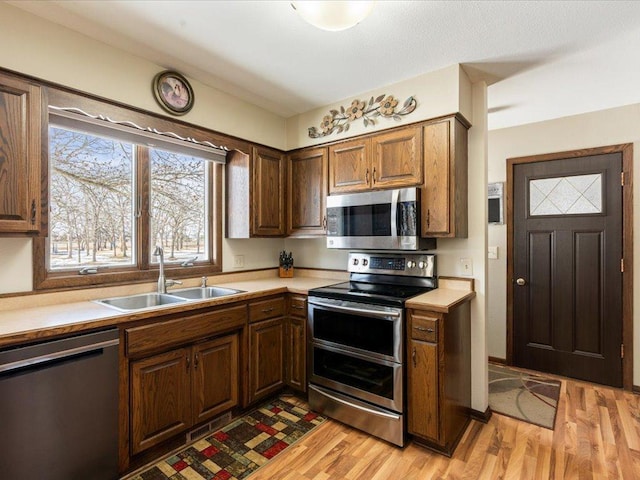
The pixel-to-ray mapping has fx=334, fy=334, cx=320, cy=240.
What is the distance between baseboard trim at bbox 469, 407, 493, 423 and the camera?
2408mm

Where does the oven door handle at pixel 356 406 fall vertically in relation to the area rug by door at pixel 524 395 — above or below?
above

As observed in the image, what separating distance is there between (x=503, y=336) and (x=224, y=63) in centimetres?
357

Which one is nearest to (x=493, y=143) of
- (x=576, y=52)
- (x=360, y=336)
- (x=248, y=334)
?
(x=576, y=52)

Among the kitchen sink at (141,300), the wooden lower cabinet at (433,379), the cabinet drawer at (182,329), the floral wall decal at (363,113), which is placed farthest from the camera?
the floral wall decal at (363,113)

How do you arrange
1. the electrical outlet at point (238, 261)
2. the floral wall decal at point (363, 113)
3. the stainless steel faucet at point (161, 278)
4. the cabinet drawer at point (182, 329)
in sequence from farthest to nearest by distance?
1. the electrical outlet at point (238, 261)
2. the floral wall decal at point (363, 113)
3. the stainless steel faucet at point (161, 278)
4. the cabinet drawer at point (182, 329)

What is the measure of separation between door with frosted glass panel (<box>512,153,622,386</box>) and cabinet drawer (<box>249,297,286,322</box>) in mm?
2398

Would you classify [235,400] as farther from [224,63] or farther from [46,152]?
[224,63]

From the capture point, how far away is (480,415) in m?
2.42

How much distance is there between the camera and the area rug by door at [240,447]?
1.85 meters

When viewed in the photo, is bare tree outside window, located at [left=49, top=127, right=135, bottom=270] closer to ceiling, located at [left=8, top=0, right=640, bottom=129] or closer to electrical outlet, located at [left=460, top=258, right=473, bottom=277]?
ceiling, located at [left=8, top=0, right=640, bottom=129]

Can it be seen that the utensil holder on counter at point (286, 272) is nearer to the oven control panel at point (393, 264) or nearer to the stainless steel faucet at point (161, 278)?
the oven control panel at point (393, 264)

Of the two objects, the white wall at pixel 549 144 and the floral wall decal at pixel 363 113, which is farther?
the white wall at pixel 549 144

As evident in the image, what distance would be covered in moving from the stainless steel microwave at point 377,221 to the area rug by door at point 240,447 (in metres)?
1.36

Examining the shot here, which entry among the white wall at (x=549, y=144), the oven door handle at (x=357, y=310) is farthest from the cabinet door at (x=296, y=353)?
the white wall at (x=549, y=144)
